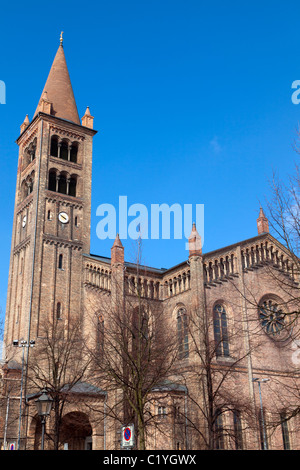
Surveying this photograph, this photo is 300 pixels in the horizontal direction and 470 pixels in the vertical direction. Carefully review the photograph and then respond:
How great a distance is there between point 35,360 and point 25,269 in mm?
9037

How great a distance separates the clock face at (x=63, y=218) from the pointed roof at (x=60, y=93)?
10902mm

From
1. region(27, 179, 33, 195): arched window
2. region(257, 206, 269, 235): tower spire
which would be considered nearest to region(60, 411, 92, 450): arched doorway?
region(257, 206, 269, 235): tower spire

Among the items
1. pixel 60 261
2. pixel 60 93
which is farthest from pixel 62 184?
pixel 60 93

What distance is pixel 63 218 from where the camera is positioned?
158 ft

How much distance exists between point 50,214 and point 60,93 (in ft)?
48.4

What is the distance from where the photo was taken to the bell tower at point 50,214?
1737 inches

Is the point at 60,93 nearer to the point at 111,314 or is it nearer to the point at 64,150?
the point at 64,150

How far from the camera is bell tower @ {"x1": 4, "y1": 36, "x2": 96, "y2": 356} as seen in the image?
44125mm

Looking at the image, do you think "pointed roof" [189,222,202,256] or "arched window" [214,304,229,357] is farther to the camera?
"pointed roof" [189,222,202,256]

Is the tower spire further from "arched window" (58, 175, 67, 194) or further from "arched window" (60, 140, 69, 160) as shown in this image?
"arched window" (60, 140, 69, 160)

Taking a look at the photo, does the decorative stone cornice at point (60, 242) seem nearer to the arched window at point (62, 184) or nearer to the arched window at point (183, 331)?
the arched window at point (62, 184)

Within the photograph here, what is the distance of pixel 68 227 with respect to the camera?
158 ft
